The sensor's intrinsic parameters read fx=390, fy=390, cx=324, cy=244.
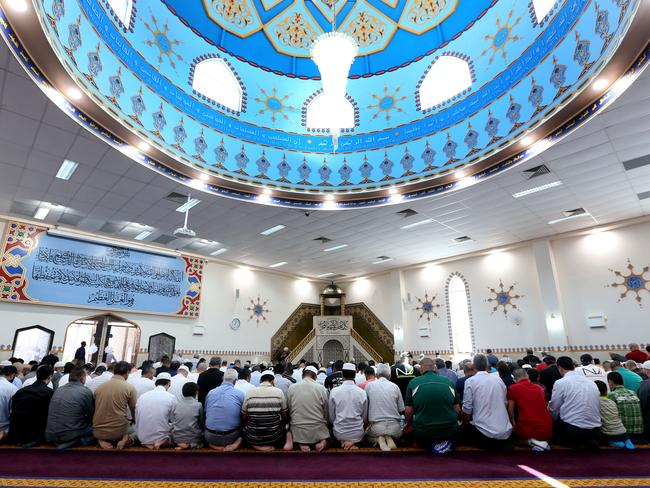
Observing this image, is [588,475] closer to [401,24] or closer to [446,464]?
[446,464]

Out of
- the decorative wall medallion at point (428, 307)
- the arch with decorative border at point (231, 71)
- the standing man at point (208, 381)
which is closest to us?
the standing man at point (208, 381)

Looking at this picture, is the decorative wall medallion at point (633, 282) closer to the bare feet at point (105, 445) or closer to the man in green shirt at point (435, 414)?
the man in green shirt at point (435, 414)

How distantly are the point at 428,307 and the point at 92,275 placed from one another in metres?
8.49

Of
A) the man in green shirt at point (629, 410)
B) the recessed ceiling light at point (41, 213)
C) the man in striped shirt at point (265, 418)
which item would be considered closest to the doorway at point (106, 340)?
the recessed ceiling light at point (41, 213)

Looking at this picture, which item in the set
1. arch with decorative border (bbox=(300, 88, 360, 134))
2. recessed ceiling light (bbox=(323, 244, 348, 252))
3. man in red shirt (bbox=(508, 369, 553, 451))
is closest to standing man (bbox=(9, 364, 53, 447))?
man in red shirt (bbox=(508, 369, 553, 451))

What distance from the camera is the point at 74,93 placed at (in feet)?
15.0

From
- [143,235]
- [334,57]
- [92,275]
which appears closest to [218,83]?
[334,57]

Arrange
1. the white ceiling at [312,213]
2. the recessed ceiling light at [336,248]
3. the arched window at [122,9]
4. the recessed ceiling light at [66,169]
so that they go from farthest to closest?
the recessed ceiling light at [336,248] < the recessed ceiling light at [66,169] < the arched window at [122,9] < the white ceiling at [312,213]

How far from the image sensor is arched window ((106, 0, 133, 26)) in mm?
5445

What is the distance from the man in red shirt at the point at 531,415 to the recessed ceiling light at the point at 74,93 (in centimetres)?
552

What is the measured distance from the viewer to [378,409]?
11.3 feet

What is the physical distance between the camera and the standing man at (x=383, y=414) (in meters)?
3.38

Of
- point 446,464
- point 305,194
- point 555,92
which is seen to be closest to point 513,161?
point 555,92

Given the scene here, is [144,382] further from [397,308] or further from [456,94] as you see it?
[397,308]
